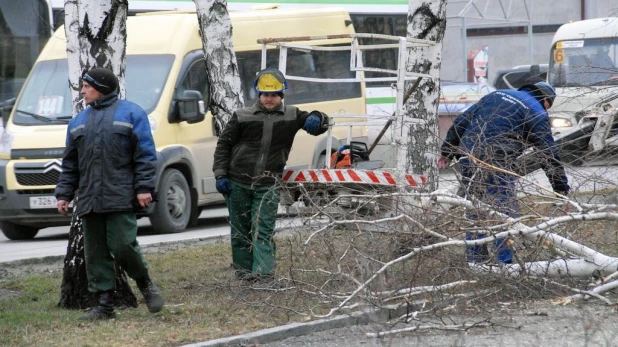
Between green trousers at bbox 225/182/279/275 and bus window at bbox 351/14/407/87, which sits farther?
bus window at bbox 351/14/407/87

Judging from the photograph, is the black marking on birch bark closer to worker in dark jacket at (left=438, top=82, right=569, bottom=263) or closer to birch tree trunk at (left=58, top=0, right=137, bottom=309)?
worker in dark jacket at (left=438, top=82, right=569, bottom=263)

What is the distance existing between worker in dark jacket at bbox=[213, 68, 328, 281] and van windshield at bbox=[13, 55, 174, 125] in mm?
5480

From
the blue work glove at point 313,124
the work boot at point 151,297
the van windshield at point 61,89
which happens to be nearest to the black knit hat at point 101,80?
the work boot at point 151,297

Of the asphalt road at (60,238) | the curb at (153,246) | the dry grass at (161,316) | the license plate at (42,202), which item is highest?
the license plate at (42,202)

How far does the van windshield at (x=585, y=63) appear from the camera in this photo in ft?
29.1

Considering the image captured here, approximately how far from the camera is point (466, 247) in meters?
7.45

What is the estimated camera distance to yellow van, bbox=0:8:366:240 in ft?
46.1

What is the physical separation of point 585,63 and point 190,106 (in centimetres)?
606

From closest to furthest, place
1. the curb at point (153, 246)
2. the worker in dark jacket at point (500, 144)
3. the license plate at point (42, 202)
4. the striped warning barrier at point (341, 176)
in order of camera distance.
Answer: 1. the worker in dark jacket at point (500, 144)
2. the striped warning barrier at point (341, 176)
3. the curb at point (153, 246)
4. the license plate at point (42, 202)

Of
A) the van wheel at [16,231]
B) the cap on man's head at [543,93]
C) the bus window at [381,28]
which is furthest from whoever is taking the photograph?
the bus window at [381,28]

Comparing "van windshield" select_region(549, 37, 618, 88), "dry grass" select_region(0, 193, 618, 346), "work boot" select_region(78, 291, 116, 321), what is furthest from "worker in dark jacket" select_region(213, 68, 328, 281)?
"van windshield" select_region(549, 37, 618, 88)

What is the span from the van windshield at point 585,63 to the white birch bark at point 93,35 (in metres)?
3.45

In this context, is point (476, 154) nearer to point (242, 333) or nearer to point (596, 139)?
point (596, 139)

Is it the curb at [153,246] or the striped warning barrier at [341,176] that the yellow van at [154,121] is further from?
the striped warning barrier at [341,176]
